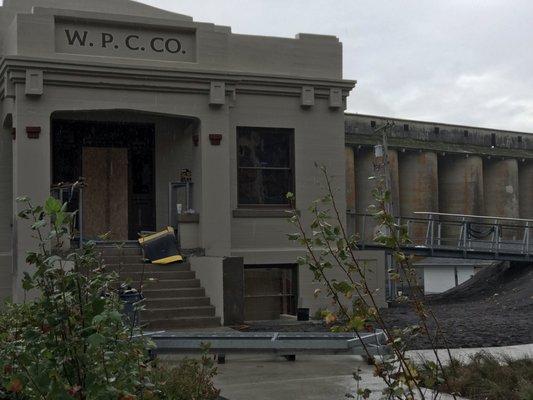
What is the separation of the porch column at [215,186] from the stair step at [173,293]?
145 cm

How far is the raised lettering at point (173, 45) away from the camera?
16.9 metres

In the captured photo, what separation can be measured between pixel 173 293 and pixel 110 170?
459cm

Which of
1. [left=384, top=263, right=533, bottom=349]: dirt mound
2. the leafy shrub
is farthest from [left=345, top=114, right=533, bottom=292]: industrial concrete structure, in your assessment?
the leafy shrub

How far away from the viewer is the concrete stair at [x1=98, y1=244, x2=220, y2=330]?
13977 millimetres

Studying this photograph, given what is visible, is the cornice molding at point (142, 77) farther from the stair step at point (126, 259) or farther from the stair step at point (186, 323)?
the stair step at point (186, 323)

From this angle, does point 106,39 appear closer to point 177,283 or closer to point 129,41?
point 129,41

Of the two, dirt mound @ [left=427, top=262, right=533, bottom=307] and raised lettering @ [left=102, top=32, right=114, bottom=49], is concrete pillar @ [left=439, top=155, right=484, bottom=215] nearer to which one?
dirt mound @ [left=427, top=262, right=533, bottom=307]

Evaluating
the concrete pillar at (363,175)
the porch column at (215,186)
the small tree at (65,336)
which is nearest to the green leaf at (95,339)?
the small tree at (65,336)

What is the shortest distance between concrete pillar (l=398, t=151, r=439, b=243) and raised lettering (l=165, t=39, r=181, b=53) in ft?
102

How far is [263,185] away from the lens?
1772 cm

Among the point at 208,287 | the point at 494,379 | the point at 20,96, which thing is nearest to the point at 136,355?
the point at 494,379

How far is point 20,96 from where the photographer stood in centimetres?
1525

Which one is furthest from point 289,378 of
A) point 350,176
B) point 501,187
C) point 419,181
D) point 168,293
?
point 501,187

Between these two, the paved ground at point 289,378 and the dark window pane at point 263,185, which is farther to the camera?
the dark window pane at point 263,185
